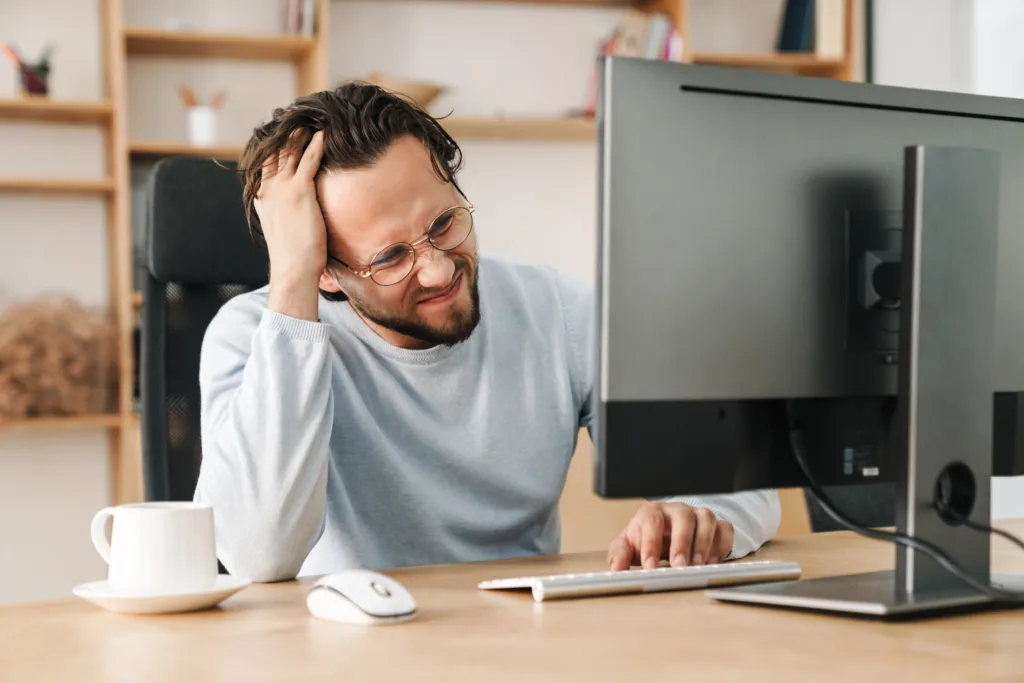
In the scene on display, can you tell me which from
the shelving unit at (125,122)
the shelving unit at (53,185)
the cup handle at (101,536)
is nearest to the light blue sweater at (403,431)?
the cup handle at (101,536)

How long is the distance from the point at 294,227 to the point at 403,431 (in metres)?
0.30

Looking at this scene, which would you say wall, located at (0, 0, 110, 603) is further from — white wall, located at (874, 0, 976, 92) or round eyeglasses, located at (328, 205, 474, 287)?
white wall, located at (874, 0, 976, 92)

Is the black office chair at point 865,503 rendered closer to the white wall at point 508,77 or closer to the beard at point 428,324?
the beard at point 428,324

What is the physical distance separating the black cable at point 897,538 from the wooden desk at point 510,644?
21mm

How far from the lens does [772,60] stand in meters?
3.68

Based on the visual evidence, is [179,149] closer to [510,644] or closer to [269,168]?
[269,168]

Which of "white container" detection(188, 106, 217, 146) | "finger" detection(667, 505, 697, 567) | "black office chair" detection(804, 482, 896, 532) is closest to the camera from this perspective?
"finger" detection(667, 505, 697, 567)

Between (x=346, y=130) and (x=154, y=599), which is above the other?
(x=346, y=130)

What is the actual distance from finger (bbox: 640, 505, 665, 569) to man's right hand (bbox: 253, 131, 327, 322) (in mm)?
452

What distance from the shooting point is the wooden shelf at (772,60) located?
3.63 meters

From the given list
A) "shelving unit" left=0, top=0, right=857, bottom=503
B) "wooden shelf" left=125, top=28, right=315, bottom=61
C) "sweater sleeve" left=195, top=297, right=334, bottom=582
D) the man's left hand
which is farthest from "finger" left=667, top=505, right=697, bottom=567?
"wooden shelf" left=125, top=28, right=315, bottom=61

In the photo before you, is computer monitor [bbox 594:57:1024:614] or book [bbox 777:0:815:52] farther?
book [bbox 777:0:815:52]

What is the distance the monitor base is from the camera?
3.02 ft

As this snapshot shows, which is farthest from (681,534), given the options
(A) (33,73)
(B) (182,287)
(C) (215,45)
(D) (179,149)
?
(A) (33,73)
